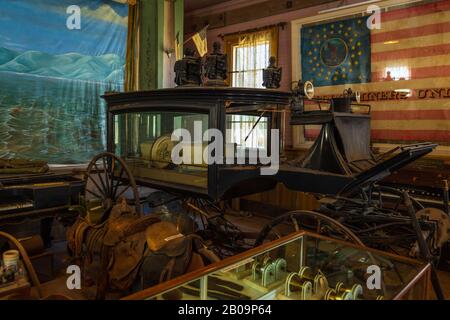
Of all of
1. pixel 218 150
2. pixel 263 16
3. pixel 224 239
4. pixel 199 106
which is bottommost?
pixel 224 239

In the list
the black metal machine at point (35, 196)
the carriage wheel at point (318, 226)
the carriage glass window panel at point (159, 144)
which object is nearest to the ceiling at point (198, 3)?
the carriage glass window panel at point (159, 144)

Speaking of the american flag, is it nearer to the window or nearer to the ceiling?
the window

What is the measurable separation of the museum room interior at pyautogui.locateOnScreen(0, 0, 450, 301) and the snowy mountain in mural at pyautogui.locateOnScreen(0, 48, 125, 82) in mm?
23

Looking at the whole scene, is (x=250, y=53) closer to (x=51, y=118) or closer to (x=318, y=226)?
(x=51, y=118)

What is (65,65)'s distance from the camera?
5371mm

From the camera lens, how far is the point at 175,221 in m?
3.74

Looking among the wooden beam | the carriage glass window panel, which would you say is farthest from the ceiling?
the carriage glass window panel

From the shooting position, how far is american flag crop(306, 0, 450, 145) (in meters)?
4.57

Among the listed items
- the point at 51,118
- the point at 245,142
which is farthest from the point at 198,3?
the point at 245,142

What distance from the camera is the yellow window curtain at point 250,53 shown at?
653cm

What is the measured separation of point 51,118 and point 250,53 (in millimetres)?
3599
